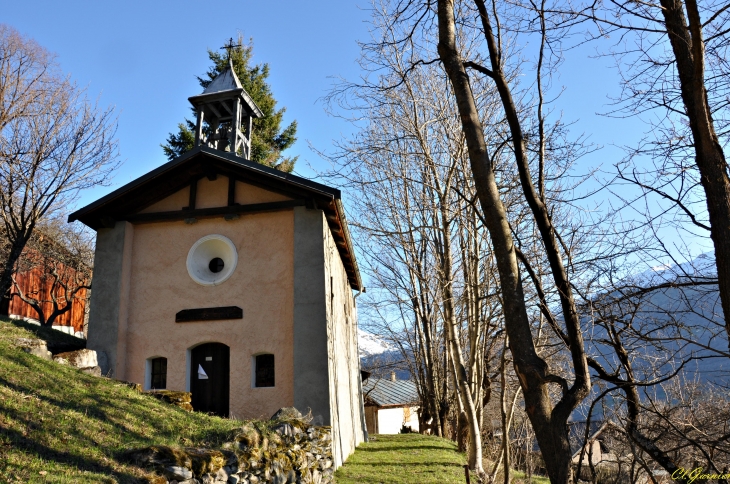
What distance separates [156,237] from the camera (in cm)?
1295

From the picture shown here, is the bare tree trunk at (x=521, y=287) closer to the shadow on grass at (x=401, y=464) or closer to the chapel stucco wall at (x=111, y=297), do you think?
the shadow on grass at (x=401, y=464)

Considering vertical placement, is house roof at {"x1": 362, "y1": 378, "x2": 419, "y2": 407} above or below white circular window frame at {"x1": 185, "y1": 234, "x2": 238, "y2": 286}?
below

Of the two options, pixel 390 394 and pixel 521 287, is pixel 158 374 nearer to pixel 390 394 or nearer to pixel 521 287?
pixel 521 287

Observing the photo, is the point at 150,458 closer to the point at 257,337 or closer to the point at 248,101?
the point at 257,337

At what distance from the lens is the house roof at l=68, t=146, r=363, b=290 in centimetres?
1180

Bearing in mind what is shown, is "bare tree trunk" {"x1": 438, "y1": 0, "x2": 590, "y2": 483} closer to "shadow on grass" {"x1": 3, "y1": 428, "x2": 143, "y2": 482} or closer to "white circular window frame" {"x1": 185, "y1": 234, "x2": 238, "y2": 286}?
"shadow on grass" {"x1": 3, "y1": 428, "x2": 143, "y2": 482}

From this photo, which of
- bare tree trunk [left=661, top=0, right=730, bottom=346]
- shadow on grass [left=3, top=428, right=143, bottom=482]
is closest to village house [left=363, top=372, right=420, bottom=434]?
shadow on grass [left=3, top=428, right=143, bottom=482]

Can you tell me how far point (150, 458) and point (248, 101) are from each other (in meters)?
11.6

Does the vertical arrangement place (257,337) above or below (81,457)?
above

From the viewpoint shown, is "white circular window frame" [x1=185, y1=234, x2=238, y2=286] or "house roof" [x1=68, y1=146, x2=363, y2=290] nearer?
"house roof" [x1=68, y1=146, x2=363, y2=290]

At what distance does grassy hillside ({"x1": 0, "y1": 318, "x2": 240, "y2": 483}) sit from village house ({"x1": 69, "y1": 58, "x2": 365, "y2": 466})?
294 cm

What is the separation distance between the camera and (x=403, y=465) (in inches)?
474

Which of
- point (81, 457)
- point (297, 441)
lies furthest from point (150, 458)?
point (297, 441)

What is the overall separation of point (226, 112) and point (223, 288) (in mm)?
6001
